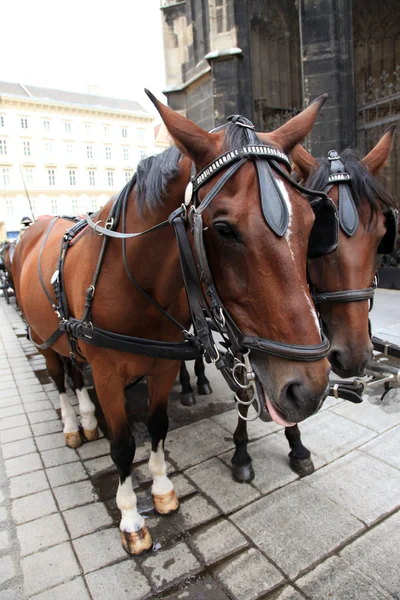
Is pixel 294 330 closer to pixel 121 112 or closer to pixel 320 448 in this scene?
pixel 320 448

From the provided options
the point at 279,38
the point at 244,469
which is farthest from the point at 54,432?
the point at 279,38

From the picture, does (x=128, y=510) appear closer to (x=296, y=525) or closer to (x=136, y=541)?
(x=136, y=541)

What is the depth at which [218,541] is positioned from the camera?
6.69 ft

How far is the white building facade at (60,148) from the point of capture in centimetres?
4347

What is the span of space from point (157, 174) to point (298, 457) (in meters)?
2.14

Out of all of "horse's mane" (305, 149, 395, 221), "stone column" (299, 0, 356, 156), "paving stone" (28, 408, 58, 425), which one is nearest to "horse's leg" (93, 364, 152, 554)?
"horse's mane" (305, 149, 395, 221)

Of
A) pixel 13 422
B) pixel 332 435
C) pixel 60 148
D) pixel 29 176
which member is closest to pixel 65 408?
pixel 13 422

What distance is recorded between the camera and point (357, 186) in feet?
7.10

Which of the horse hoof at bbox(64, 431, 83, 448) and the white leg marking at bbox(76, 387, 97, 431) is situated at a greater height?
the white leg marking at bbox(76, 387, 97, 431)

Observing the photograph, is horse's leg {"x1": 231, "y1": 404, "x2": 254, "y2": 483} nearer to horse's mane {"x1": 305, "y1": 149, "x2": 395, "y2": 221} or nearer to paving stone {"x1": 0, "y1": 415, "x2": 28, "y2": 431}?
horse's mane {"x1": 305, "y1": 149, "x2": 395, "y2": 221}

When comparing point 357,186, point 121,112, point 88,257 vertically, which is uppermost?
point 121,112

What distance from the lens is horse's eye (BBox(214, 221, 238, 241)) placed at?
1.22m

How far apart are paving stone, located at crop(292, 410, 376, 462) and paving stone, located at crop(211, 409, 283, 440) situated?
0.90ft

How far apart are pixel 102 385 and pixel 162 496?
2.81 feet
